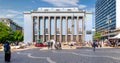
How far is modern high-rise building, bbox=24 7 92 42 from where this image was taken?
18250 cm

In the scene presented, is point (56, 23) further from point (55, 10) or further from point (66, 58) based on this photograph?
point (66, 58)

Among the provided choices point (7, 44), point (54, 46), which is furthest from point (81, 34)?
point (7, 44)

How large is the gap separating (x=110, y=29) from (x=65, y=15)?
89.5 ft

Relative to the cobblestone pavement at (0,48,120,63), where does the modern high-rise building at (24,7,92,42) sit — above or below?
above

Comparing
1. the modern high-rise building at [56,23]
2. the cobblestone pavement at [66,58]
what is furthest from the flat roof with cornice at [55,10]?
the cobblestone pavement at [66,58]

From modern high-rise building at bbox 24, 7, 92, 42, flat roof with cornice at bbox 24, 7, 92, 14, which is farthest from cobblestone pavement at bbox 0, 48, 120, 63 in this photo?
flat roof with cornice at bbox 24, 7, 92, 14

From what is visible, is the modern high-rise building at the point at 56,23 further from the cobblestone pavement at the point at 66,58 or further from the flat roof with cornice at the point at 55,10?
the cobblestone pavement at the point at 66,58

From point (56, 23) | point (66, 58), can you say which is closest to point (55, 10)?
point (56, 23)

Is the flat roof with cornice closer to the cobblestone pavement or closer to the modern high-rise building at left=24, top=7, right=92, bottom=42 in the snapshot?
the modern high-rise building at left=24, top=7, right=92, bottom=42

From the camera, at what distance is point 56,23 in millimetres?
191250

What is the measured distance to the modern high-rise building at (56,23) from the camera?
18250 centimetres

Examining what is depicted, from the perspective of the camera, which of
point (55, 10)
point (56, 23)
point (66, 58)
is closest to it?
point (66, 58)

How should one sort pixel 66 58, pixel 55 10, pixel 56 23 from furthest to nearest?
pixel 56 23 < pixel 55 10 < pixel 66 58

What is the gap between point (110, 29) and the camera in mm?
178500
